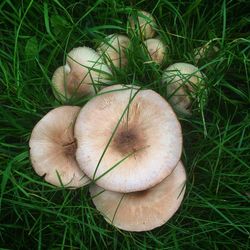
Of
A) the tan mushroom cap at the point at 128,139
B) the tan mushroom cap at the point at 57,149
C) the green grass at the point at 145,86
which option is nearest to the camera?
the tan mushroom cap at the point at 128,139

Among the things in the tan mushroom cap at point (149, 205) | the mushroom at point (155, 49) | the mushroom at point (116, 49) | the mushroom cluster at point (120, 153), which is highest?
the mushroom at point (116, 49)

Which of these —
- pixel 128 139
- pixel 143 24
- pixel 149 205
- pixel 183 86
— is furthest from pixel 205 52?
pixel 149 205

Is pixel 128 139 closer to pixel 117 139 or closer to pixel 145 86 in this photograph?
pixel 117 139

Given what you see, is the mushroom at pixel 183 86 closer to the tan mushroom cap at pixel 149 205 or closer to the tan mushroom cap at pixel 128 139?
the tan mushroom cap at pixel 128 139

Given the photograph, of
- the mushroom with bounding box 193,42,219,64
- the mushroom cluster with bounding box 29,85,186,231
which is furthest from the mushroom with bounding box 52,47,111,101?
the mushroom with bounding box 193,42,219,64

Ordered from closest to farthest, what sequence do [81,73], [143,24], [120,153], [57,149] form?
[120,153] < [57,149] < [81,73] < [143,24]

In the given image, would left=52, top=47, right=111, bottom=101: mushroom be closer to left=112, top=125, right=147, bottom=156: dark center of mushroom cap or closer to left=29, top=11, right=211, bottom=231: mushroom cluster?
left=29, top=11, right=211, bottom=231: mushroom cluster

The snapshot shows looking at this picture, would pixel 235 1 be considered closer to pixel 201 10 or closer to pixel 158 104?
pixel 201 10

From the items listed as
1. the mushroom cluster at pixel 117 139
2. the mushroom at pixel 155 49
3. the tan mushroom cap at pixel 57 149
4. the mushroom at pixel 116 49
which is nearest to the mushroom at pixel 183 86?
the mushroom cluster at pixel 117 139
